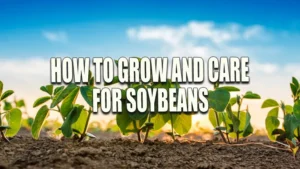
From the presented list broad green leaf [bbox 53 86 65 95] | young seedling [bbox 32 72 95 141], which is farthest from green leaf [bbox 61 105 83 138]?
broad green leaf [bbox 53 86 65 95]

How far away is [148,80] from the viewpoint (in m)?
2.75

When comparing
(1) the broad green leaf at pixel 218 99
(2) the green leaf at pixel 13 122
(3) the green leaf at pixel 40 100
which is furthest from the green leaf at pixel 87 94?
(1) the broad green leaf at pixel 218 99

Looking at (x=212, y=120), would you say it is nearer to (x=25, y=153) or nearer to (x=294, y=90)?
(x=294, y=90)

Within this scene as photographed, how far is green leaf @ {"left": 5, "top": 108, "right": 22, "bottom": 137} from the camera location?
284cm

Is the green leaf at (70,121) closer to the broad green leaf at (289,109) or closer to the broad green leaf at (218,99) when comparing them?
the broad green leaf at (218,99)

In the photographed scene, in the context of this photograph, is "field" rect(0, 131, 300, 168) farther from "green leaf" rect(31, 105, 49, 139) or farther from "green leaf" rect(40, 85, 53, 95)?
"green leaf" rect(40, 85, 53, 95)

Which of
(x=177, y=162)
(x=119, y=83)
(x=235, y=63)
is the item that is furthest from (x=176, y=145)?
(x=235, y=63)

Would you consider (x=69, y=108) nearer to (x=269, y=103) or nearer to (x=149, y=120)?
(x=149, y=120)

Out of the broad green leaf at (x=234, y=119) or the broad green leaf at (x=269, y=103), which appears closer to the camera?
the broad green leaf at (x=234, y=119)

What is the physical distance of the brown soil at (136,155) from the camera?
2328mm

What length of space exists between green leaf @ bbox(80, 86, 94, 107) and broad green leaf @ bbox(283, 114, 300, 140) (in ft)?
3.82

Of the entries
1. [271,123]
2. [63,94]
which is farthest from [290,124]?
[63,94]

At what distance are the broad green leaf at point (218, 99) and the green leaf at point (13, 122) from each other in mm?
1145

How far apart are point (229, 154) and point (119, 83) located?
0.75 m
